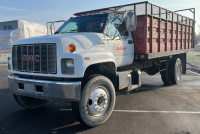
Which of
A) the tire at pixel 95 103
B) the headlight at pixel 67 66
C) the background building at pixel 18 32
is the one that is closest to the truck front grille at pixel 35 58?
the headlight at pixel 67 66

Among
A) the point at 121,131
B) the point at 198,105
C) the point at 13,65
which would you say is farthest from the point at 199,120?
the point at 13,65

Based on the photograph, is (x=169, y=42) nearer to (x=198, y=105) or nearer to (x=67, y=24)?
(x=198, y=105)

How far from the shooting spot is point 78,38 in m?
4.12

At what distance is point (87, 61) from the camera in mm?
3832

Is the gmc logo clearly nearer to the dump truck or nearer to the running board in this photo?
the dump truck

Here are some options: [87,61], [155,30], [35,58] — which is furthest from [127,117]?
[155,30]

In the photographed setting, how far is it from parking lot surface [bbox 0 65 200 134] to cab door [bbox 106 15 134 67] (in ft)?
4.42

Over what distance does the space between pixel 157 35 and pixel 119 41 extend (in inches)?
80.1

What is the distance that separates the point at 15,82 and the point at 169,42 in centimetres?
575

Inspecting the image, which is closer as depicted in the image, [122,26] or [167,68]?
[122,26]

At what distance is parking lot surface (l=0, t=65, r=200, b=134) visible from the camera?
394cm

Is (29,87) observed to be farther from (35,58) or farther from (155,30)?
(155,30)

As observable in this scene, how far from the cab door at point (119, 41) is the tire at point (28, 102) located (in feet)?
7.83

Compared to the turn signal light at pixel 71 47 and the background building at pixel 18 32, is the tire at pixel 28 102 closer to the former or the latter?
the turn signal light at pixel 71 47
